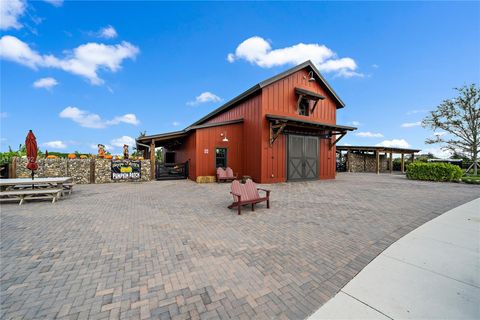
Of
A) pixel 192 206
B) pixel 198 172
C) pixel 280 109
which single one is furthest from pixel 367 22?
pixel 192 206

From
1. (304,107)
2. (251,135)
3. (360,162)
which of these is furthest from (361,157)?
(251,135)

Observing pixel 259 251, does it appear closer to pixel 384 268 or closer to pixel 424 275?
pixel 384 268

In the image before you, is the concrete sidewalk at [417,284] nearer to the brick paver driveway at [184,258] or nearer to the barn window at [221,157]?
the brick paver driveway at [184,258]

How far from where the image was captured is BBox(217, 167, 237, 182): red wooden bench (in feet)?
40.0

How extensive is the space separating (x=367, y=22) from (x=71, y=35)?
60.8 feet

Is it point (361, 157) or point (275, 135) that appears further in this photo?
point (361, 157)

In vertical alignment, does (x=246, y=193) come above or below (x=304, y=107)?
below

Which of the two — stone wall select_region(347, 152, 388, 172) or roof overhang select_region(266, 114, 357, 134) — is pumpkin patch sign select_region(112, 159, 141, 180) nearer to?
roof overhang select_region(266, 114, 357, 134)

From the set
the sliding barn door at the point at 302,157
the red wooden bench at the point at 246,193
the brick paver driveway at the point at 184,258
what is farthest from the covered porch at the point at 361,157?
the red wooden bench at the point at 246,193

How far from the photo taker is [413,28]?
10.9 m

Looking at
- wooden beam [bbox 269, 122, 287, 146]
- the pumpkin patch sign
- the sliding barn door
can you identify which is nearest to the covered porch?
the sliding barn door

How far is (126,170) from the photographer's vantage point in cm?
1336

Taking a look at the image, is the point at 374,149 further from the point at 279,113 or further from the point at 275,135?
the point at 275,135

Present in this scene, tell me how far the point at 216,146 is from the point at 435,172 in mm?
16388
